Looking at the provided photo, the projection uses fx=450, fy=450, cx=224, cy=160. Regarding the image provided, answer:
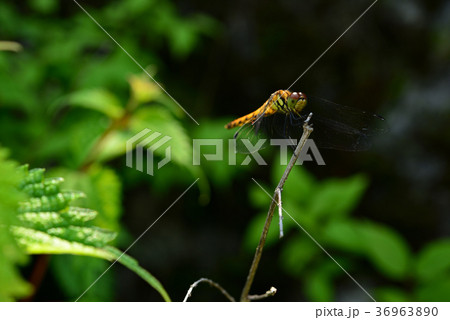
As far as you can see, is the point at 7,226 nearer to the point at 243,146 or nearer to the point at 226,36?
the point at 243,146

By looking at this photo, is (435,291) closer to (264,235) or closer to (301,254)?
(301,254)

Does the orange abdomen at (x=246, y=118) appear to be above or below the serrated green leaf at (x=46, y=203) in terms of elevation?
above

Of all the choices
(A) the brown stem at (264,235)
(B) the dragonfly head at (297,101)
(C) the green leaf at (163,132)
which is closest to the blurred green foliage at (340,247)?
(C) the green leaf at (163,132)

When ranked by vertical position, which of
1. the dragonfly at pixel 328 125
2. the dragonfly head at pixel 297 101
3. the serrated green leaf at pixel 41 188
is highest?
the dragonfly at pixel 328 125

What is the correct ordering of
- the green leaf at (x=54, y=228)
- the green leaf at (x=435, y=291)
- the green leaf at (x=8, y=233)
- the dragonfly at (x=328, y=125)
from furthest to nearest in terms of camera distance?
the green leaf at (x=435, y=291), the dragonfly at (x=328, y=125), the green leaf at (x=54, y=228), the green leaf at (x=8, y=233)

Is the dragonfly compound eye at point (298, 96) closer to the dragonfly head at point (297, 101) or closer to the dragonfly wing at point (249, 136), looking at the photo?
the dragonfly head at point (297, 101)

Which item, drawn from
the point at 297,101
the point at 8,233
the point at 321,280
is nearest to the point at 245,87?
the point at 321,280
